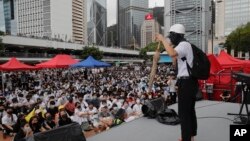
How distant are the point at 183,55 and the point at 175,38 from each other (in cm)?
27

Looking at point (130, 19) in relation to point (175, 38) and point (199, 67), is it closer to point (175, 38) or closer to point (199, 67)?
point (175, 38)

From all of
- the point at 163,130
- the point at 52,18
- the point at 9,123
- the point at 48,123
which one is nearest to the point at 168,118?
the point at 163,130

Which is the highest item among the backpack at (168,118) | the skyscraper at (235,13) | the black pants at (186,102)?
the skyscraper at (235,13)

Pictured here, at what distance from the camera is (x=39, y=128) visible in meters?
7.97

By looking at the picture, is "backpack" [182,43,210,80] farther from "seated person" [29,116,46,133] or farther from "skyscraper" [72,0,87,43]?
"skyscraper" [72,0,87,43]

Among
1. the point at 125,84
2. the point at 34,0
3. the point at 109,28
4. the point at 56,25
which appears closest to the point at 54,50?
the point at 125,84

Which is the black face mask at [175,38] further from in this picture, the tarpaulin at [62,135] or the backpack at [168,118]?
the tarpaulin at [62,135]

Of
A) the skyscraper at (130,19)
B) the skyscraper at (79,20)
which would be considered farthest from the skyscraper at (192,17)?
the skyscraper at (79,20)

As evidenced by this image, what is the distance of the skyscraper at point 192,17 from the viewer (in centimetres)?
12100

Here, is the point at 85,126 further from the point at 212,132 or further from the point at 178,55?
the point at 178,55

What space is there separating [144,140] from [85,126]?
19.0ft

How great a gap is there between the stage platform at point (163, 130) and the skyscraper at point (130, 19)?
15143 cm

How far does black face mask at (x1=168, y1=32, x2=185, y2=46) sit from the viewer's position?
334cm

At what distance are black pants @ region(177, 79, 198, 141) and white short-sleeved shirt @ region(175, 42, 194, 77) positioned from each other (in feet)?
0.36
